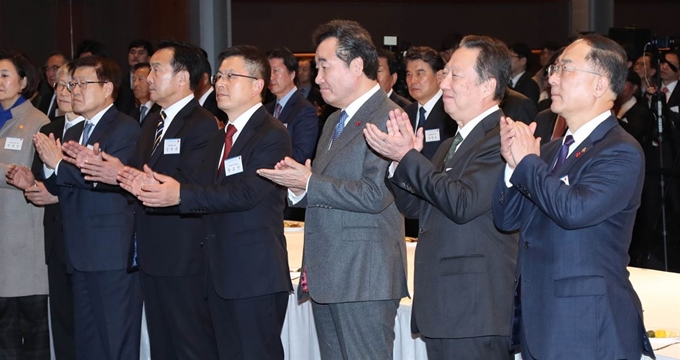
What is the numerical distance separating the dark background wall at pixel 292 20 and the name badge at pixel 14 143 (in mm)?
4674

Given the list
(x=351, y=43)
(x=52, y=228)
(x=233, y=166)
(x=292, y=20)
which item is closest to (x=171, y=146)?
(x=233, y=166)

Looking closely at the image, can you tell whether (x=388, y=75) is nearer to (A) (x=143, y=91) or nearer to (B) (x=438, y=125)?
(B) (x=438, y=125)

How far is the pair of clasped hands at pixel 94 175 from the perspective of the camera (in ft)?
11.3

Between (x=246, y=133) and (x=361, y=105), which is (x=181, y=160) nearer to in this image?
(x=246, y=133)

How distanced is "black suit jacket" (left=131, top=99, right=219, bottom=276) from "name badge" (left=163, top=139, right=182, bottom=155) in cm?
1

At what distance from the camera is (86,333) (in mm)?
4078

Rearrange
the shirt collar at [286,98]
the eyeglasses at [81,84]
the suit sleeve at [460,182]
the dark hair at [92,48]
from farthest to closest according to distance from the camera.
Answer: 1. the dark hair at [92,48]
2. the shirt collar at [286,98]
3. the eyeglasses at [81,84]
4. the suit sleeve at [460,182]

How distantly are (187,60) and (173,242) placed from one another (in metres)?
0.77

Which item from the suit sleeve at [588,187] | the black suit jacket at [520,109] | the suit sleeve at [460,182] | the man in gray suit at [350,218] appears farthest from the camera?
the black suit jacket at [520,109]

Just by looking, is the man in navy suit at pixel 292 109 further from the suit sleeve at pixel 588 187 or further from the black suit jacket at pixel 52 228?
the suit sleeve at pixel 588 187

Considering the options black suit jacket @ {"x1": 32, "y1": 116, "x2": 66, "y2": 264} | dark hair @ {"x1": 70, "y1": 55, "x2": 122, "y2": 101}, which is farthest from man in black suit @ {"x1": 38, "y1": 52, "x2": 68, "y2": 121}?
dark hair @ {"x1": 70, "y1": 55, "x2": 122, "y2": 101}

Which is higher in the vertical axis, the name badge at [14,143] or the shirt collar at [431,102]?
the shirt collar at [431,102]

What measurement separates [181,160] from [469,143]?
1393 millimetres

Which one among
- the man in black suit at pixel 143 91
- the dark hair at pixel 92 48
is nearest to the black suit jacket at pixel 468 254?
the man in black suit at pixel 143 91
